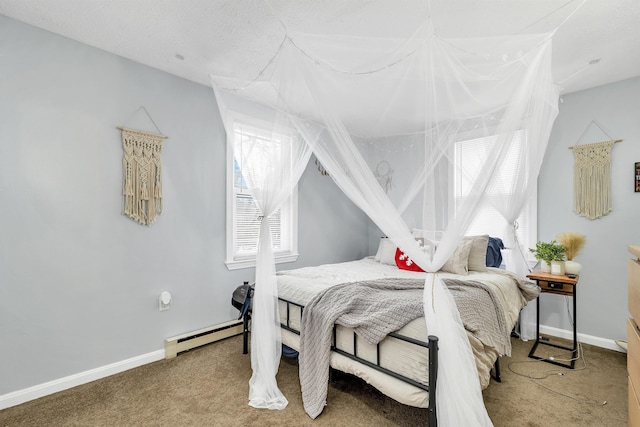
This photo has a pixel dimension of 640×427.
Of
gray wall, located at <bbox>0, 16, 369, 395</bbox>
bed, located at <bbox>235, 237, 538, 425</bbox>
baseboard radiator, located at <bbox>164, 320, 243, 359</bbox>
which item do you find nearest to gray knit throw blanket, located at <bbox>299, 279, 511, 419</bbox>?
bed, located at <bbox>235, 237, 538, 425</bbox>

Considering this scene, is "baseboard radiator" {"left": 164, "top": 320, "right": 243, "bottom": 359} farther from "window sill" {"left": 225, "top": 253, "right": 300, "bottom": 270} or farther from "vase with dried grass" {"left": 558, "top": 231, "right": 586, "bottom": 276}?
"vase with dried grass" {"left": 558, "top": 231, "right": 586, "bottom": 276}

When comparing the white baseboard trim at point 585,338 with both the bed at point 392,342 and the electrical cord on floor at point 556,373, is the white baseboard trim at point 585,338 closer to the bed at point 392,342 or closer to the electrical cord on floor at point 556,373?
the electrical cord on floor at point 556,373

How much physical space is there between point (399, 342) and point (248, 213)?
2239 millimetres

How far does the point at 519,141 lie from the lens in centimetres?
174

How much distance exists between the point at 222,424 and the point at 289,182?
1626mm

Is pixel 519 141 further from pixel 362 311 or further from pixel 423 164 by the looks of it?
pixel 362 311

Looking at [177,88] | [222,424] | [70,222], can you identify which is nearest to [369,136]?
[177,88]

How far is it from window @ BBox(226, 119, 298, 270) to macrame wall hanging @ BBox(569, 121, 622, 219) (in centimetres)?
301

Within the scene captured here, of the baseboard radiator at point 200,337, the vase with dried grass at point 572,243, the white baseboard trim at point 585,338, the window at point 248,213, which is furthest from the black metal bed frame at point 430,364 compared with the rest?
the white baseboard trim at point 585,338

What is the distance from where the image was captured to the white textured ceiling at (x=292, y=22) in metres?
1.90

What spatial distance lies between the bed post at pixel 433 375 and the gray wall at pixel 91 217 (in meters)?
2.31

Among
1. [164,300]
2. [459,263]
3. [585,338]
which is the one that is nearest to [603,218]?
[585,338]

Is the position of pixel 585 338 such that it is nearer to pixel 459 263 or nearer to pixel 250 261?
pixel 459 263

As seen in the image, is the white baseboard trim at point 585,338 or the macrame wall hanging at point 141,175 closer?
the macrame wall hanging at point 141,175
